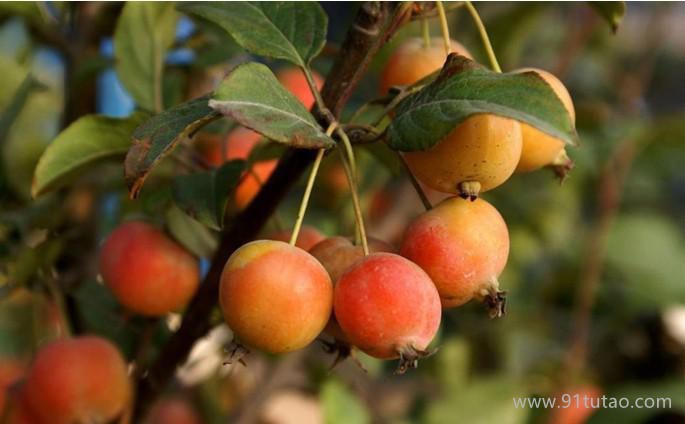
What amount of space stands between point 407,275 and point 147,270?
30 centimetres

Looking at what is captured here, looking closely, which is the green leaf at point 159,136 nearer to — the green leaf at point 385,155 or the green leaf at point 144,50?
the green leaf at point 385,155

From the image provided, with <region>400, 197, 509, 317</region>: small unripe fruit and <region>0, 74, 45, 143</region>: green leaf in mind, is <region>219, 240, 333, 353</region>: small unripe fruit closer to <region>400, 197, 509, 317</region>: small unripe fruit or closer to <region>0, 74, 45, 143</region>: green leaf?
<region>400, 197, 509, 317</region>: small unripe fruit

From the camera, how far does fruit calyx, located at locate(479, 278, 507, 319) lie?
0.58m

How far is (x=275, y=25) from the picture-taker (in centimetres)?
67

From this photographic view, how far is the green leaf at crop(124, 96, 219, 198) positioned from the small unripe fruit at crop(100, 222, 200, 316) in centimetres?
25

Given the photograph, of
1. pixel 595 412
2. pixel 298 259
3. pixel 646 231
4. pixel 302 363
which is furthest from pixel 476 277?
pixel 646 231

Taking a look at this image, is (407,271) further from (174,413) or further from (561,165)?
(174,413)

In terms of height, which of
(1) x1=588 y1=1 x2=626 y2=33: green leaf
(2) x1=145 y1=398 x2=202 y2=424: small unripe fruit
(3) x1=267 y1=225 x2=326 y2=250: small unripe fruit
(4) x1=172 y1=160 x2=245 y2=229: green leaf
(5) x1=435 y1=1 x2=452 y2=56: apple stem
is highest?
(5) x1=435 y1=1 x2=452 y2=56: apple stem

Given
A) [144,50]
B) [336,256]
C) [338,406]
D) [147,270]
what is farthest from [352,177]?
[338,406]

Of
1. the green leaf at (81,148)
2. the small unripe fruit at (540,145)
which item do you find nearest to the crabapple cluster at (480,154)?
the small unripe fruit at (540,145)

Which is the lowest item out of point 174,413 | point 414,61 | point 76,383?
point 174,413

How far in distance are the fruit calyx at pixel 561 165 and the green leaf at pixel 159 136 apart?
24 centimetres

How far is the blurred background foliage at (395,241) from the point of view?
3.03 feet

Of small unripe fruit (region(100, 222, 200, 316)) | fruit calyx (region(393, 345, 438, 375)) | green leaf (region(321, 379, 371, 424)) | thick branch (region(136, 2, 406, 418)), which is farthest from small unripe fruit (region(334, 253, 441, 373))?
green leaf (region(321, 379, 371, 424))
